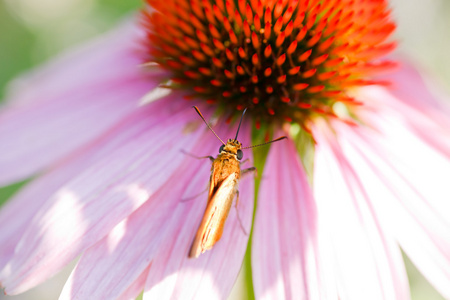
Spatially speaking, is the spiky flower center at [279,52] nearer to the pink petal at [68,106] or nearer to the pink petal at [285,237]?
the pink petal at [285,237]

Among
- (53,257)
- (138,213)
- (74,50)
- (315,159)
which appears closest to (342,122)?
(315,159)

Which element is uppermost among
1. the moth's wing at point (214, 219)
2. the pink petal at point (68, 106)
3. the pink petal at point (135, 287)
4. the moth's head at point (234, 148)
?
Answer: the pink petal at point (68, 106)

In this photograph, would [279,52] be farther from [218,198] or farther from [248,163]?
[218,198]

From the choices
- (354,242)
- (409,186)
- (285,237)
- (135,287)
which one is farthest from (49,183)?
(409,186)

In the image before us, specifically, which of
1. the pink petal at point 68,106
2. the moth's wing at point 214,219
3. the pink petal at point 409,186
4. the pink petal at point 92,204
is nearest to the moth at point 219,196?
the moth's wing at point 214,219

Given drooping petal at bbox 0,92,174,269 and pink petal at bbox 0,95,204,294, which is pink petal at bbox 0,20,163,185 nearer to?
drooping petal at bbox 0,92,174,269

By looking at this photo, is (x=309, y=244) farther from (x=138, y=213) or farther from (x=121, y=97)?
(x=121, y=97)

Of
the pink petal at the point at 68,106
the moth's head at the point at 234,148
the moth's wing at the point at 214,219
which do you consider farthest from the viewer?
the pink petal at the point at 68,106

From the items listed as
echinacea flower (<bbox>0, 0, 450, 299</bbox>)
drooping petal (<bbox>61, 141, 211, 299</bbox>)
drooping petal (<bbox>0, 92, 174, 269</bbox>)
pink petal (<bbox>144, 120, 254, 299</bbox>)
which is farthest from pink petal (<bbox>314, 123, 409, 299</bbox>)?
drooping petal (<bbox>0, 92, 174, 269</bbox>)

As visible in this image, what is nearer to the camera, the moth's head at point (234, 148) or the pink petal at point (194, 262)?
the pink petal at point (194, 262)
